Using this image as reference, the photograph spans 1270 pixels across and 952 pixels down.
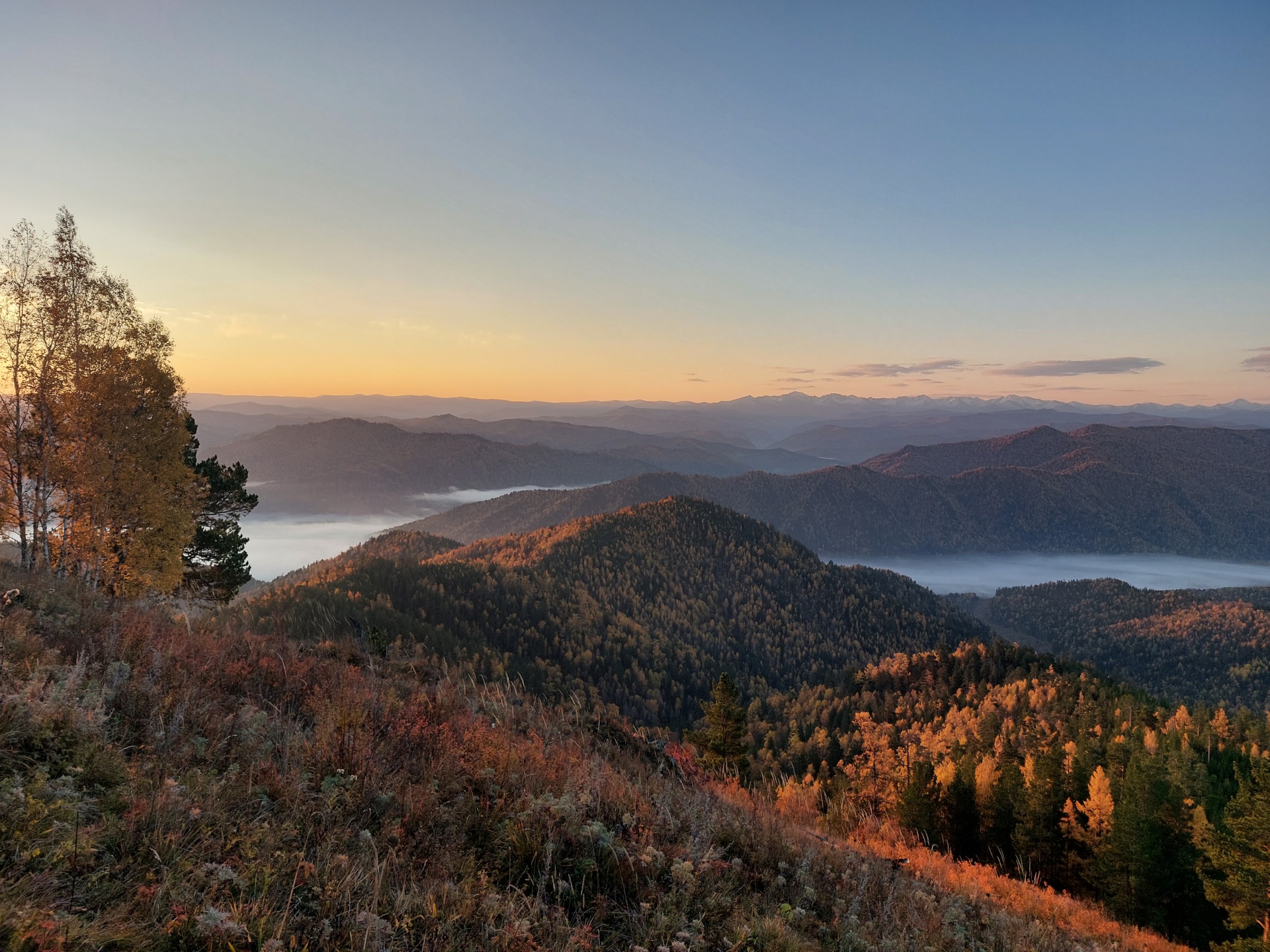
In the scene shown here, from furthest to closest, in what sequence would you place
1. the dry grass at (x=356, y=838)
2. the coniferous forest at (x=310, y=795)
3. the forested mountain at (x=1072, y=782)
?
the forested mountain at (x=1072, y=782) < the coniferous forest at (x=310, y=795) < the dry grass at (x=356, y=838)

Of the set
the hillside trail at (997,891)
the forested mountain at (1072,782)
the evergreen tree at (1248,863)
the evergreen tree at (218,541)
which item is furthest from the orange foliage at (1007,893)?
the evergreen tree at (218,541)

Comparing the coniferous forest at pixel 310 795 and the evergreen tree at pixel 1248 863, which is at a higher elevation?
the coniferous forest at pixel 310 795

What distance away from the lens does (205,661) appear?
8148 millimetres

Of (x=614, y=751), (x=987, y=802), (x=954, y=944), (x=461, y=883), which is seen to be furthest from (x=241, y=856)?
(x=987, y=802)

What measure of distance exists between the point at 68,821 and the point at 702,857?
195 inches

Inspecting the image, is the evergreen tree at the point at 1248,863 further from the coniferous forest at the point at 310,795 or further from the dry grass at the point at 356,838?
the dry grass at the point at 356,838

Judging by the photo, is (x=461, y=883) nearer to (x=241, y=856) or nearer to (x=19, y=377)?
(x=241, y=856)

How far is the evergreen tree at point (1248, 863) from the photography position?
2130 cm

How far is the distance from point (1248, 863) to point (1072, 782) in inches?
847

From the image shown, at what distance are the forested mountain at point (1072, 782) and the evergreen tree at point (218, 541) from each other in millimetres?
30214

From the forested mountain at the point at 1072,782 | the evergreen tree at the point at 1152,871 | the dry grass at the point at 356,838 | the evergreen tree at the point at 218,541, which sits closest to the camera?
the dry grass at the point at 356,838

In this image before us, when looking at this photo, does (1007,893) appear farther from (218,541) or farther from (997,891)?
(218,541)

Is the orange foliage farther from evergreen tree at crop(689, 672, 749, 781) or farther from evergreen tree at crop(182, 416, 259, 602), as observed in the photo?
evergreen tree at crop(182, 416, 259, 602)

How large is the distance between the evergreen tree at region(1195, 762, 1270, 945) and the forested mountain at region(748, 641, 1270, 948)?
15 cm
